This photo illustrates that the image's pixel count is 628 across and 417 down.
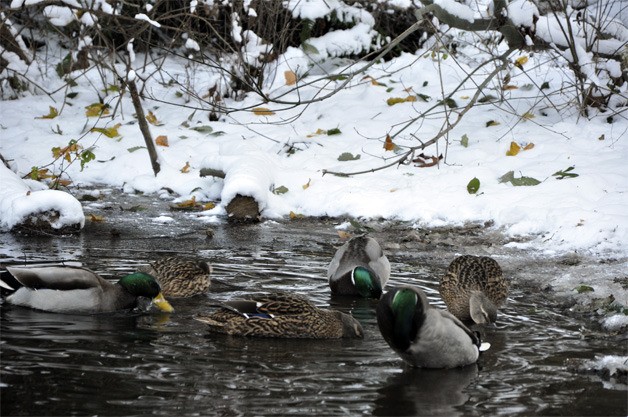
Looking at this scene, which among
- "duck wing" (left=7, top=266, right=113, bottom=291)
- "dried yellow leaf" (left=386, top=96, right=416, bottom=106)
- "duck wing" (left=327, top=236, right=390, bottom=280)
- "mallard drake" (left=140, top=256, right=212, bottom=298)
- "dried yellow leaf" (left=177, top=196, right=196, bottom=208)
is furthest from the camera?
"dried yellow leaf" (left=386, top=96, right=416, bottom=106)

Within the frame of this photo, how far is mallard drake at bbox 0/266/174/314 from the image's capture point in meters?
7.33

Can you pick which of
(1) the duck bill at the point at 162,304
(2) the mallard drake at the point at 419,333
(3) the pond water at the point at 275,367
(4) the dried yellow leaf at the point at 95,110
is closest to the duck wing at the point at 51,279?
(3) the pond water at the point at 275,367

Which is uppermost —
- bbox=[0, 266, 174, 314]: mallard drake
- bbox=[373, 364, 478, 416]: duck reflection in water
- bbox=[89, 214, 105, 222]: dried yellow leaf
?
bbox=[89, 214, 105, 222]: dried yellow leaf

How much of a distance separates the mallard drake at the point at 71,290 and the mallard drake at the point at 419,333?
207cm

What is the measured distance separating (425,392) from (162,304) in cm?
246

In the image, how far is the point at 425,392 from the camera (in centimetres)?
575

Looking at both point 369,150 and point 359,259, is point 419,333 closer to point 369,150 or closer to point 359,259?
point 359,259

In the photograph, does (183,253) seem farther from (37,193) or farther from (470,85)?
(470,85)

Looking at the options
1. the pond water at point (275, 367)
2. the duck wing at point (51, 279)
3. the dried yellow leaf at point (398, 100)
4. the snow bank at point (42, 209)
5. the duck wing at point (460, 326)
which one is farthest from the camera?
the dried yellow leaf at point (398, 100)

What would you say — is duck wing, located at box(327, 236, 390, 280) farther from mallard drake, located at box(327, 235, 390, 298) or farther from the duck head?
the duck head

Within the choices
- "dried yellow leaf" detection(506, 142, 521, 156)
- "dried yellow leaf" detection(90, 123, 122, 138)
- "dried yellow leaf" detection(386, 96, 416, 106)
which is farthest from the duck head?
"dried yellow leaf" detection(386, 96, 416, 106)

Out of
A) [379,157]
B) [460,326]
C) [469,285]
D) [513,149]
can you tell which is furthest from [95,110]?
[460,326]

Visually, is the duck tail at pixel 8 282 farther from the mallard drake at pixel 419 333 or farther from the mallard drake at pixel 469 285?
the mallard drake at pixel 469 285

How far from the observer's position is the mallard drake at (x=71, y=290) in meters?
7.33
